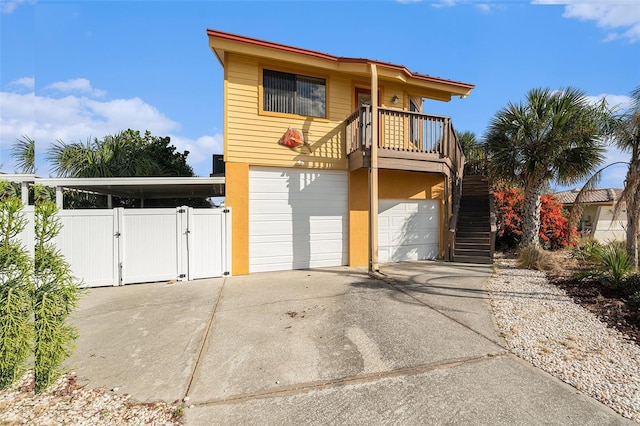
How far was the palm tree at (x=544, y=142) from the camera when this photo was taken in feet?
27.8

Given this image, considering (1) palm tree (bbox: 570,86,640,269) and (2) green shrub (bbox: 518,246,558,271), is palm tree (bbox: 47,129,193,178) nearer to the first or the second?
(2) green shrub (bbox: 518,246,558,271)

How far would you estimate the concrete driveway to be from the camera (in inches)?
96.5

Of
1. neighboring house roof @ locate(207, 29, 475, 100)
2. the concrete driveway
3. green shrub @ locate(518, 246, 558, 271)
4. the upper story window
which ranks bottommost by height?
the concrete driveway

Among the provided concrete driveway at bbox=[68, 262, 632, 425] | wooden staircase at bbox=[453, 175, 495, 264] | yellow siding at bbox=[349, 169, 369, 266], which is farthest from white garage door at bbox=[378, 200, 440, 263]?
concrete driveway at bbox=[68, 262, 632, 425]

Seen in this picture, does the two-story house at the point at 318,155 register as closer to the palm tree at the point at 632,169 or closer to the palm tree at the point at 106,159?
the palm tree at the point at 632,169

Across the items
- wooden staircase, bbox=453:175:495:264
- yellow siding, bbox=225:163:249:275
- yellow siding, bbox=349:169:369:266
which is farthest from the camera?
wooden staircase, bbox=453:175:495:264

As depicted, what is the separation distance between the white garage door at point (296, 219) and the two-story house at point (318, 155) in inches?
1.1

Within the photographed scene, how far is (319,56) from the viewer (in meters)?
8.06

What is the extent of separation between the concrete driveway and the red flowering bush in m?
6.95

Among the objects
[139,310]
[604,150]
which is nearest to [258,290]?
[139,310]

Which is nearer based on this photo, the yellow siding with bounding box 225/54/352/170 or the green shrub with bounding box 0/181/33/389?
the green shrub with bounding box 0/181/33/389

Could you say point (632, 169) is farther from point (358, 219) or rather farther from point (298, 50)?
point (298, 50)

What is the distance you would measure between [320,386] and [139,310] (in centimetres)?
397

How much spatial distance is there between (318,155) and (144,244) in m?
5.20
